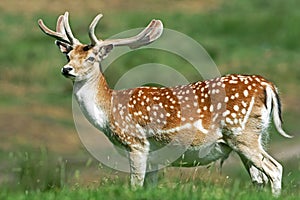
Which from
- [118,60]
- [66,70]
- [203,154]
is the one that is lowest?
[118,60]

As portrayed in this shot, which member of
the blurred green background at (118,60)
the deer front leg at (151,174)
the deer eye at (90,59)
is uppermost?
the deer eye at (90,59)

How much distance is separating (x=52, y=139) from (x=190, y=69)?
6.34 m

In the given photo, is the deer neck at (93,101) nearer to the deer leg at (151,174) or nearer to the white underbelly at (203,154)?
the deer leg at (151,174)

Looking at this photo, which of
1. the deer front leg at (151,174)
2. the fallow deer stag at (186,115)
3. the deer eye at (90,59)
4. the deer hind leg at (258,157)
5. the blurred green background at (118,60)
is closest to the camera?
the deer hind leg at (258,157)

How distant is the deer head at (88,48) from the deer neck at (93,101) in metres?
0.10

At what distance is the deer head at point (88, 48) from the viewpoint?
34.0ft

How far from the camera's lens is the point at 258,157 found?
32.6 feet

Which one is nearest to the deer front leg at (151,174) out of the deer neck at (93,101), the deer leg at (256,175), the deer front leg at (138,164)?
the deer front leg at (138,164)

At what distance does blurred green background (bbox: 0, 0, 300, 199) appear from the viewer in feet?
64.3

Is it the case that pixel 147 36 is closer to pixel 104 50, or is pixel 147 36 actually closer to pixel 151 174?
pixel 104 50

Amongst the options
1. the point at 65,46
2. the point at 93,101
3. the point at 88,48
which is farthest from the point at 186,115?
the point at 65,46

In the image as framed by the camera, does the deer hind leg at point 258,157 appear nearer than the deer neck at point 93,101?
Yes

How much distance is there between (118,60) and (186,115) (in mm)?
15676

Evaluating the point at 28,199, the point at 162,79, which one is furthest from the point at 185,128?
the point at 162,79
